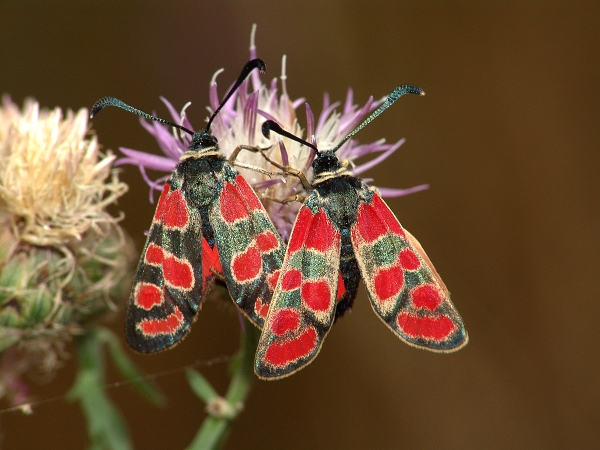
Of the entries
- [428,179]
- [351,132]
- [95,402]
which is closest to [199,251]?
[351,132]

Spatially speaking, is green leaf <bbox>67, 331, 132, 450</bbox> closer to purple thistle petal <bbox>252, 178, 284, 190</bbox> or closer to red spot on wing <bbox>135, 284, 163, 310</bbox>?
red spot on wing <bbox>135, 284, 163, 310</bbox>

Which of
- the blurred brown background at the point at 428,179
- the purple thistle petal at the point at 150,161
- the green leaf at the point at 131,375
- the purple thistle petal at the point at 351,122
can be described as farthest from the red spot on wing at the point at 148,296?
the blurred brown background at the point at 428,179

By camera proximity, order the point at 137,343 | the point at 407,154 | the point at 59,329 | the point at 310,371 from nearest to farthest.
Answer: the point at 137,343 → the point at 59,329 → the point at 310,371 → the point at 407,154

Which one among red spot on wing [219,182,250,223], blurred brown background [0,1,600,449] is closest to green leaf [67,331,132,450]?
red spot on wing [219,182,250,223]

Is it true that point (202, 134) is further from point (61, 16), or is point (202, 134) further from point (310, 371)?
point (61, 16)

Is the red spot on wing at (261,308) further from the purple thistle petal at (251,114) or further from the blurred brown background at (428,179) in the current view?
the blurred brown background at (428,179)

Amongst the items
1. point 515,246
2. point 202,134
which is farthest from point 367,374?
point 202,134

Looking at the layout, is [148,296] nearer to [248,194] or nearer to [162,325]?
[162,325]
